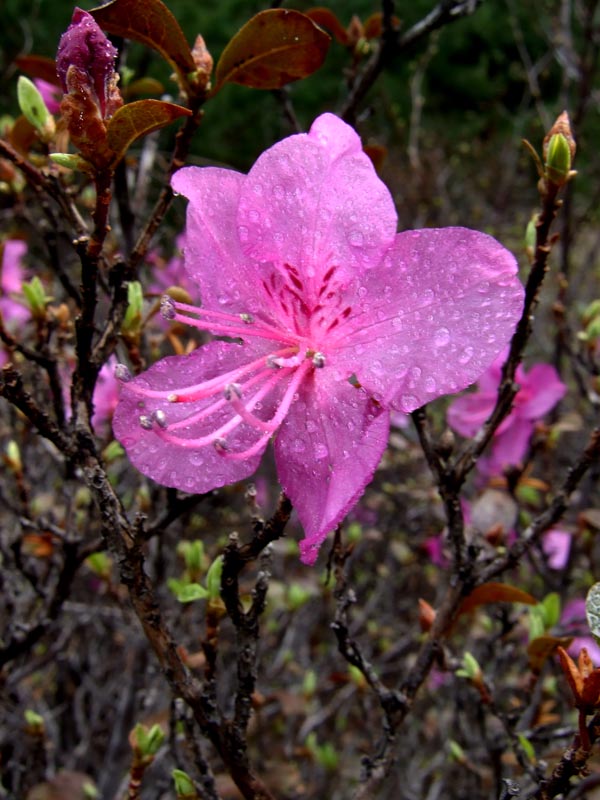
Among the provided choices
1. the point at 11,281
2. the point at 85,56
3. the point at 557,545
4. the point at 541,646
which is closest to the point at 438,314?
A: the point at 85,56

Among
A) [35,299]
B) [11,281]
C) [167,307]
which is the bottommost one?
[167,307]

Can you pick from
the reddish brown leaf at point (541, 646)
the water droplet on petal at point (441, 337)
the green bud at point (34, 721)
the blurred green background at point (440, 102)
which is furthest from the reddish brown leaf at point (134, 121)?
the blurred green background at point (440, 102)

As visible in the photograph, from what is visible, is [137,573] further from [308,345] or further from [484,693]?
[484,693]

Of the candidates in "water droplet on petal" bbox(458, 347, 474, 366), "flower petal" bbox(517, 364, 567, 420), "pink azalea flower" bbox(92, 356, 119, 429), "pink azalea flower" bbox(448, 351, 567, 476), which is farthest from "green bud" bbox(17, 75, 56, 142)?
"flower petal" bbox(517, 364, 567, 420)

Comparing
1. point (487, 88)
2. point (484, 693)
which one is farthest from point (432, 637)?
point (487, 88)

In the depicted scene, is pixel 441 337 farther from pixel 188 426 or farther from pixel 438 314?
pixel 188 426

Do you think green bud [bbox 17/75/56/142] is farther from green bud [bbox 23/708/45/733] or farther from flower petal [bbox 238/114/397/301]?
green bud [bbox 23/708/45/733]

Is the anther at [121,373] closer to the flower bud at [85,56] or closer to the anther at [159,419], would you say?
the anther at [159,419]
